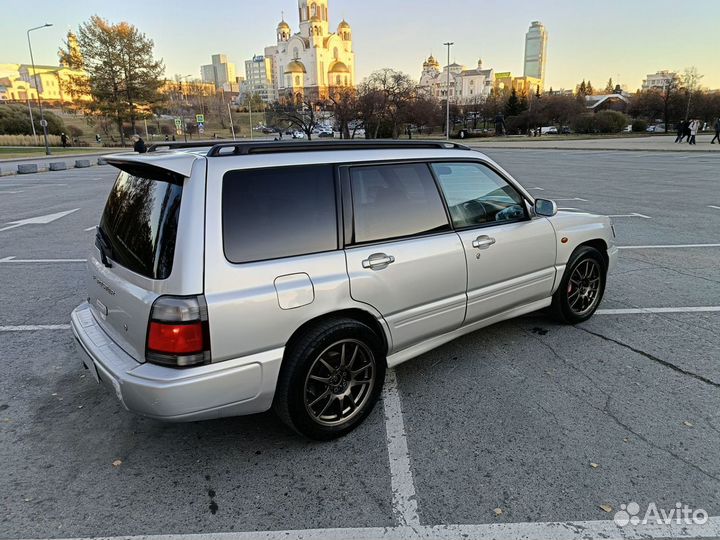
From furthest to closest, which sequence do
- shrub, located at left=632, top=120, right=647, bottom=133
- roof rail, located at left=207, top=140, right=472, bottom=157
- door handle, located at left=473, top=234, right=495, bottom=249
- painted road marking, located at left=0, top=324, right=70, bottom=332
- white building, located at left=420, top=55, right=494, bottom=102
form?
white building, located at left=420, top=55, right=494, bottom=102, shrub, located at left=632, top=120, right=647, bottom=133, painted road marking, located at left=0, top=324, right=70, bottom=332, door handle, located at left=473, top=234, right=495, bottom=249, roof rail, located at left=207, top=140, right=472, bottom=157

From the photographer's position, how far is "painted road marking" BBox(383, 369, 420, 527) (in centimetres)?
243

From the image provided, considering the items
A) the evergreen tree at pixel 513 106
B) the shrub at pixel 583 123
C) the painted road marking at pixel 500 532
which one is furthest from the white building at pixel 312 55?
the painted road marking at pixel 500 532

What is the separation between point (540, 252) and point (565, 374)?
38.7 inches

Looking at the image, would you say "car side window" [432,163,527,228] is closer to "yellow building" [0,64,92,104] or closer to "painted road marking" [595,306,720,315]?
"painted road marking" [595,306,720,315]

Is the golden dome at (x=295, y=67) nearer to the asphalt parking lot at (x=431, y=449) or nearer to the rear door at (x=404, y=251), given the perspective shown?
the asphalt parking lot at (x=431, y=449)

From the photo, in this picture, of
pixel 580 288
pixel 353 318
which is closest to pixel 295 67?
pixel 580 288

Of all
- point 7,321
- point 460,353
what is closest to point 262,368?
point 460,353

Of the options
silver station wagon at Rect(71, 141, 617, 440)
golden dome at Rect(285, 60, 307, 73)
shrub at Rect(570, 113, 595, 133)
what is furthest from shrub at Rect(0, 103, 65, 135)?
golden dome at Rect(285, 60, 307, 73)

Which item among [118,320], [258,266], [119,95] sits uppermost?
[119,95]

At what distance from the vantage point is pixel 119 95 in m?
56.2

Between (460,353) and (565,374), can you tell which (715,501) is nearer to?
(565,374)

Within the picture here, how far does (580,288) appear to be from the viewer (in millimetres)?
4543

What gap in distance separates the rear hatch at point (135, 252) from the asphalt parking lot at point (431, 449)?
748 millimetres

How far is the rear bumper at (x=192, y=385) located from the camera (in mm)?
2420
